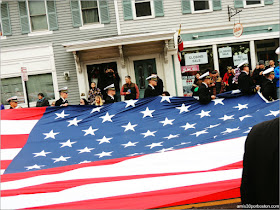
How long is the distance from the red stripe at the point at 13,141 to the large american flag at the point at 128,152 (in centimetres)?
2

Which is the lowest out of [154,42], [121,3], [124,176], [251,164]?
[124,176]

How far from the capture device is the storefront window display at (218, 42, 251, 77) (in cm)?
1861

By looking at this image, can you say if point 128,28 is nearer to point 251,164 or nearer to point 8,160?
point 8,160

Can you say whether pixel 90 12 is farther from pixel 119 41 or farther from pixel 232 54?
pixel 232 54

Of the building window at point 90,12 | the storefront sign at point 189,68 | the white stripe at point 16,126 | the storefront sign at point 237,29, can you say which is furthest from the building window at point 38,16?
the white stripe at point 16,126

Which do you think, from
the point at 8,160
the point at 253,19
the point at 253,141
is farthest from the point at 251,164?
the point at 253,19

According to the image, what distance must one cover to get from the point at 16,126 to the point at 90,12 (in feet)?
36.8

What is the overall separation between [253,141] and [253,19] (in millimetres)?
17615

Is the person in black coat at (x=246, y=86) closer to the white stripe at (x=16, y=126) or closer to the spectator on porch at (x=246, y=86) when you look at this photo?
the spectator on porch at (x=246, y=86)

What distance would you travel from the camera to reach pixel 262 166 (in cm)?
216

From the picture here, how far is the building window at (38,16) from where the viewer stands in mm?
18672

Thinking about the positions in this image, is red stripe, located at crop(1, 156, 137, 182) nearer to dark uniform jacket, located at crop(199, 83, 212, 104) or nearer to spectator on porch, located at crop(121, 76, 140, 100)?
dark uniform jacket, located at crop(199, 83, 212, 104)

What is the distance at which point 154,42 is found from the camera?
1814 centimetres

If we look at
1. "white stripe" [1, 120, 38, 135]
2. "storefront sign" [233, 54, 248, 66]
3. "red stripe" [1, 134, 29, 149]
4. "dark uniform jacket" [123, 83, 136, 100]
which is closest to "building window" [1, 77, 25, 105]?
"dark uniform jacket" [123, 83, 136, 100]
